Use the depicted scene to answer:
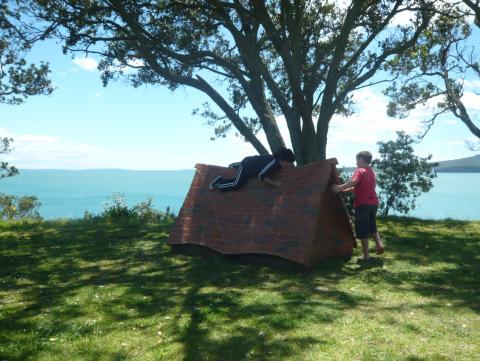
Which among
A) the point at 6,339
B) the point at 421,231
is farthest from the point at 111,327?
the point at 421,231

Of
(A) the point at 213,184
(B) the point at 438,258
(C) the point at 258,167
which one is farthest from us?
(A) the point at 213,184

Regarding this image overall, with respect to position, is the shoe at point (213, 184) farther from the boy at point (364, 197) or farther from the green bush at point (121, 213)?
the green bush at point (121, 213)

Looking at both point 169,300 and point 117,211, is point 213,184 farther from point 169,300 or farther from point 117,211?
point 117,211

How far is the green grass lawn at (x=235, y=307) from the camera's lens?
4.82 metres

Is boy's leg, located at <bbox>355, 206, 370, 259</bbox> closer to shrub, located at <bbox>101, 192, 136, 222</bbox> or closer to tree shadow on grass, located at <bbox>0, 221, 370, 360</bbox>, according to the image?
tree shadow on grass, located at <bbox>0, 221, 370, 360</bbox>

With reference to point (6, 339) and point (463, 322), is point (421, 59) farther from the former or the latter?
point (6, 339)

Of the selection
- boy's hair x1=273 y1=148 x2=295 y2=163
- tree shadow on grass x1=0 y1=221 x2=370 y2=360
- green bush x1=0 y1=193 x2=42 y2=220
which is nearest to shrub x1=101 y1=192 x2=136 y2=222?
tree shadow on grass x1=0 y1=221 x2=370 y2=360

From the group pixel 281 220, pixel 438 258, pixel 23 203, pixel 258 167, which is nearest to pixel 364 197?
pixel 281 220

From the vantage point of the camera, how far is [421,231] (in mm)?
12578

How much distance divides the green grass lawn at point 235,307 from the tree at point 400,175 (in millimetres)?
9076

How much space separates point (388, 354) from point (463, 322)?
1.62m

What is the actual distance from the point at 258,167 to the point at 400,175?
1186 cm

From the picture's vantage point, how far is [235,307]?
247 inches

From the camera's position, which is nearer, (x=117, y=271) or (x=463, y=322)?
(x=463, y=322)
